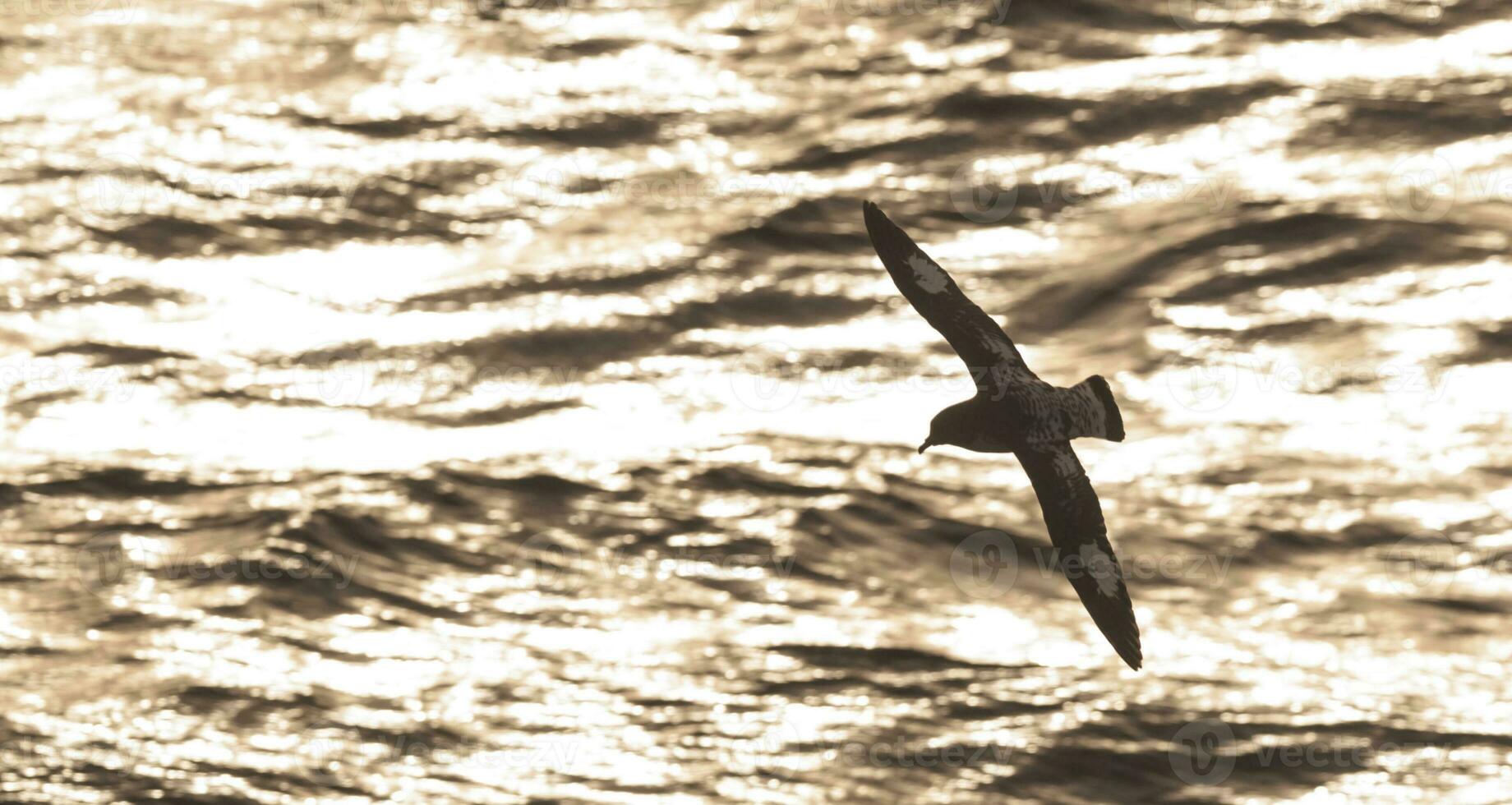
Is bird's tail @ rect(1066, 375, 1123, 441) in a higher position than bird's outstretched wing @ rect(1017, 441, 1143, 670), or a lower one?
higher

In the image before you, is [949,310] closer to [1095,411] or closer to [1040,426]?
[1040,426]

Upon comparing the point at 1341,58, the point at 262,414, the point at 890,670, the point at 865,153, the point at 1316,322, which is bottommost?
the point at 890,670

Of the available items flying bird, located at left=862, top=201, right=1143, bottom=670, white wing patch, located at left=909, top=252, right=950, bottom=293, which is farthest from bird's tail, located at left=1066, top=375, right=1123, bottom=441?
white wing patch, located at left=909, top=252, right=950, bottom=293

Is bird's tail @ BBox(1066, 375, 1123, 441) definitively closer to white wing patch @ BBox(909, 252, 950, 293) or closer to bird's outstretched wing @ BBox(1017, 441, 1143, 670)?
bird's outstretched wing @ BBox(1017, 441, 1143, 670)

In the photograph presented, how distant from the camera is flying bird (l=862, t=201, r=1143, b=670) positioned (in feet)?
27.6

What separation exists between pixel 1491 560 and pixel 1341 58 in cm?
615

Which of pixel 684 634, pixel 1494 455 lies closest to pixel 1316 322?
pixel 1494 455

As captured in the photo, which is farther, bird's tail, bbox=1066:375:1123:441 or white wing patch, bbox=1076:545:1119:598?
white wing patch, bbox=1076:545:1119:598

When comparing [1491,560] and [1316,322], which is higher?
[1316,322]

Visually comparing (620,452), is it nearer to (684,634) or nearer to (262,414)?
(684,634)

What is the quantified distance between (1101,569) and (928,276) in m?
1.64

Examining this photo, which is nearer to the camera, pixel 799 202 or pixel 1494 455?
pixel 1494 455

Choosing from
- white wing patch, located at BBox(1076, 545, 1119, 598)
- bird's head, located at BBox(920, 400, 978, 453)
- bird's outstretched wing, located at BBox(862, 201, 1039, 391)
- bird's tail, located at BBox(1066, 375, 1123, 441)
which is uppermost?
bird's outstretched wing, located at BBox(862, 201, 1039, 391)

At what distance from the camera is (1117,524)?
15.9 metres
